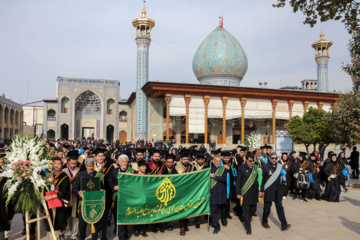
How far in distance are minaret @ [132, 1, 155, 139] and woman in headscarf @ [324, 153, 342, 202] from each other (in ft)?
70.9

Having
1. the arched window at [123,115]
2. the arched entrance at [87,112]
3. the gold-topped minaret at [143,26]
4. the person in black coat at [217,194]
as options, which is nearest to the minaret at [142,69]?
the gold-topped minaret at [143,26]

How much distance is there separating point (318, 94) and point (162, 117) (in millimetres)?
17721

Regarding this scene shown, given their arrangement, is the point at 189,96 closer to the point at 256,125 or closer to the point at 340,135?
the point at 256,125

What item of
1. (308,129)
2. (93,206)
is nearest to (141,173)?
(93,206)

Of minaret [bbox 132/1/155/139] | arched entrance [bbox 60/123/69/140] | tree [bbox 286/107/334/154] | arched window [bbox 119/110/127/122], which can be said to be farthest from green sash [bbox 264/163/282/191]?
arched entrance [bbox 60/123/69/140]

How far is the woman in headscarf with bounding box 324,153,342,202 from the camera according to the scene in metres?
8.86

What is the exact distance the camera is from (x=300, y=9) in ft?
23.4

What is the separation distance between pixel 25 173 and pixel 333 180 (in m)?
8.66

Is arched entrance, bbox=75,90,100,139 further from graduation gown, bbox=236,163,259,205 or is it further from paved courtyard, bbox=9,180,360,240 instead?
graduation gown, bbox=236,163,259,205

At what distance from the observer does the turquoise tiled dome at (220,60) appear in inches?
1249

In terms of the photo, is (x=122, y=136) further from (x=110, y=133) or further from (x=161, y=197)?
(x=161, y=197)

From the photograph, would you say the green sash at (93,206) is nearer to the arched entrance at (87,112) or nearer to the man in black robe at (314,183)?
the man in black robe at (314,183)

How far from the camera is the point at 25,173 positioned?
14.5 ft

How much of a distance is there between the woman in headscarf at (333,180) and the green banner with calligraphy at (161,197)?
17.0 feet
